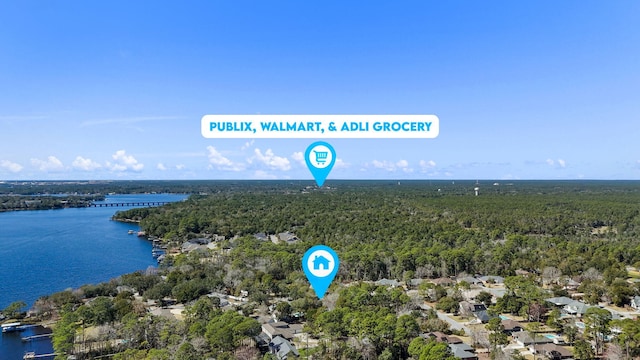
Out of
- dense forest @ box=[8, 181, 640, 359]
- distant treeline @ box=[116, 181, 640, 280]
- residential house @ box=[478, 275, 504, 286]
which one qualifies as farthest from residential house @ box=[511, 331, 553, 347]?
distant treeline @ box=[116, 181, 640, 280]

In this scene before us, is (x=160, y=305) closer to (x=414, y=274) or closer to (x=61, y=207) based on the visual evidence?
(x=414, y=274)

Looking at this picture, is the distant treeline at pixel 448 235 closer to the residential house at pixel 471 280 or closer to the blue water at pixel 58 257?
the residential house at pixel 471 280

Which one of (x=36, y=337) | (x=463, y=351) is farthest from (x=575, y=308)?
(x=36, y=337)

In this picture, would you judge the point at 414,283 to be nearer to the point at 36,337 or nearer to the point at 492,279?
the point at 492,279

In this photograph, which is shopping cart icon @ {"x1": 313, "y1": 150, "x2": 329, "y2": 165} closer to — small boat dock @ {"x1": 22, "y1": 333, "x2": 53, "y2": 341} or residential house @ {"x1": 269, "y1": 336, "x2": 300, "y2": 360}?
residential house @ {"x1": 269, "y1": 336, "x2": 300, "y2": 360}

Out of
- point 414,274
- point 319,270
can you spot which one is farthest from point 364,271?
point 319,270

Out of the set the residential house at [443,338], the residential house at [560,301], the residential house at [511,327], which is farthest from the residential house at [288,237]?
the residential house at [443,338]
